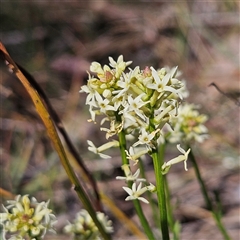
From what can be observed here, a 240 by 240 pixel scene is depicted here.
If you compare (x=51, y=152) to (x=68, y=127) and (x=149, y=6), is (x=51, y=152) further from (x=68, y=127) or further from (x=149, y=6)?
(x=149, y=6)

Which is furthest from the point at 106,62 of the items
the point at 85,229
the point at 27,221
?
the point at 27,221

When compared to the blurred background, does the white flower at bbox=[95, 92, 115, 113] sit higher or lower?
lower

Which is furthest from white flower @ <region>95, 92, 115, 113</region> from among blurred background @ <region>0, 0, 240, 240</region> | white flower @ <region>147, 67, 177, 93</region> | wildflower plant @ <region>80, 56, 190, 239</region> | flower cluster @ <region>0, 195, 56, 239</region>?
blurred background @ <region>0, 0, 240, 240</region>

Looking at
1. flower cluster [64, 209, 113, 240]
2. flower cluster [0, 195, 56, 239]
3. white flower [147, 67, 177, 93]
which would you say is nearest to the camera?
white flower [147, 67, 177, 93]

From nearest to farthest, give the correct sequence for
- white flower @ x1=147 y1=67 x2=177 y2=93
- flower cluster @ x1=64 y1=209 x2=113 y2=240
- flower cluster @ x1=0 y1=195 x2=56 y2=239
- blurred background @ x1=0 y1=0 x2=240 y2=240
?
white flower @ x1=147 y1=67 x2=177 y2=93
flower cluster @ x1=0 y1=195 x2=56 y2=239
flower cluster @ x1=64 y1=209 x2=113 y2=240
blurred background @ x1=0 y1=0 x2=240 y2=240

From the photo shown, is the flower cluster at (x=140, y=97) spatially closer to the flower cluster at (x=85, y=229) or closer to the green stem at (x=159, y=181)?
the green stem at (x=159, y=181)

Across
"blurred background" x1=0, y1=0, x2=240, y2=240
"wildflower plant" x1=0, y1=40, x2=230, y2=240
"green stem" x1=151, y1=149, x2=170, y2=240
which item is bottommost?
"green stem" x1=151, y1=149, x2=170, y2=240

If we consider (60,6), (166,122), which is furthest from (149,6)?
(166,122)

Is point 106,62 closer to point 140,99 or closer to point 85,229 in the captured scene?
point 85,229

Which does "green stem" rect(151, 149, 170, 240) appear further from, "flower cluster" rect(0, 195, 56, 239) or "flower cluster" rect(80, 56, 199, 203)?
"flower cluster" rect(0, 195, 56, 239)

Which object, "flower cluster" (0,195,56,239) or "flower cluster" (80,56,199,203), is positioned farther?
"flower cluster" (0,195,56,239)
